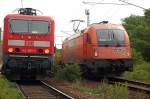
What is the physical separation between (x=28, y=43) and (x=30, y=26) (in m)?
0.83

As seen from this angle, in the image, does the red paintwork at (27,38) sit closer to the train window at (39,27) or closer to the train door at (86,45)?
the train window at (39,27)

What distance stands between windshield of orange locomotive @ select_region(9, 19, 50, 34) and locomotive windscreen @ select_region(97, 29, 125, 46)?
167 inches

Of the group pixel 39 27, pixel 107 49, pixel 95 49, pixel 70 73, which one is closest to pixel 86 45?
pixel 95 49

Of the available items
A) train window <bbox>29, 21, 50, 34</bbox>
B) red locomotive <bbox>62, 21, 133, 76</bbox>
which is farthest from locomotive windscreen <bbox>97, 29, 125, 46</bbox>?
train window <bbox>29, 21, 50, 34</bbox>

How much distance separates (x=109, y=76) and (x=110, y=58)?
11.4ft

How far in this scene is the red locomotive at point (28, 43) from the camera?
22.2m

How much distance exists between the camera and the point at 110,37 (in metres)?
26.1

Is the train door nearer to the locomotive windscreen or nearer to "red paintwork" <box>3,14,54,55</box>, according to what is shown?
the locomotive windscreen

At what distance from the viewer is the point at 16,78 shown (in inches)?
926

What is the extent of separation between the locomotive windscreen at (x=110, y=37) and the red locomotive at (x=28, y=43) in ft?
13.6

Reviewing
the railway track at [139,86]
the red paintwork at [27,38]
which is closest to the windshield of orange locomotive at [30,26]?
the red paintwork at [27,38]

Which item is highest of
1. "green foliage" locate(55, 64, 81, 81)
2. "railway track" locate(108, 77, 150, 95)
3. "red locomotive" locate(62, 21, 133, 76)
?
"red locomotive" locate(62, 21, 133, 76)

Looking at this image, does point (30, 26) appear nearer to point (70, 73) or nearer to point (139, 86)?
point (70, 73)

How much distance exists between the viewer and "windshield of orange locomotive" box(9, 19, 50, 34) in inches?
892
